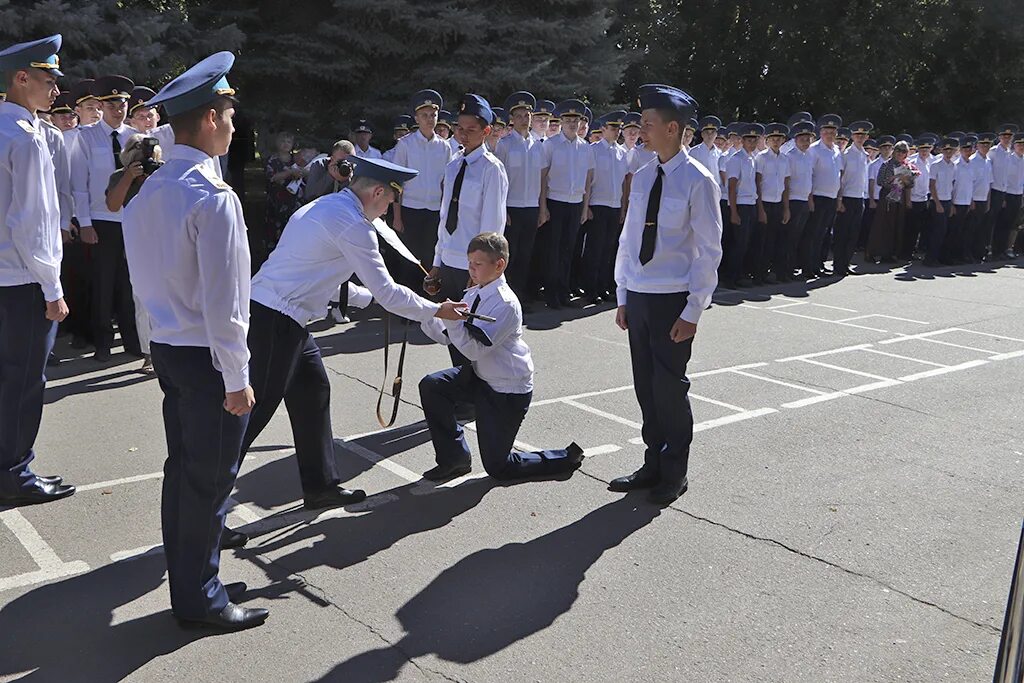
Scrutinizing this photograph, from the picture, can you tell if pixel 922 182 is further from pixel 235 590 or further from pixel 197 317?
pixel 197 317

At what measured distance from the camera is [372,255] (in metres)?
5.35

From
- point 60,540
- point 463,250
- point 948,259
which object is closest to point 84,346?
point 463,250

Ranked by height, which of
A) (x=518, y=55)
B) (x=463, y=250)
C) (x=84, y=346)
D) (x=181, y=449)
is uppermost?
(x=518, y=55)

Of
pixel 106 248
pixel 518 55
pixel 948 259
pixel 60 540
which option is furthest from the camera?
pixel 948 259

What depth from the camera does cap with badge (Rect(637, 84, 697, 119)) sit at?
5688mm

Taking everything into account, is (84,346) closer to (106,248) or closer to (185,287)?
(106,248)

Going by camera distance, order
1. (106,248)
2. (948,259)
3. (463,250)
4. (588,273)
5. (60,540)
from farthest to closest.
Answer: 1. (948,259)
2. (588,273)
3. (106,248)
4. (463,250)
5. (60,540)

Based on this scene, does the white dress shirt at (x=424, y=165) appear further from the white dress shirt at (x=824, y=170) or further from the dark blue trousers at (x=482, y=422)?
the white dress shirt at (x=824, y=170)

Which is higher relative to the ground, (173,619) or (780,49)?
(780,49)

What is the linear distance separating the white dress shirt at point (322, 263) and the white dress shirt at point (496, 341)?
0.66 metres

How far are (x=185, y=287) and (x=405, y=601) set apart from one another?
1.75 meters

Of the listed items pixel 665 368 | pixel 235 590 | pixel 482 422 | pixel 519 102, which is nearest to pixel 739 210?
pixel 519 102

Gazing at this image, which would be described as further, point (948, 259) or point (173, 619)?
point (948, 259)

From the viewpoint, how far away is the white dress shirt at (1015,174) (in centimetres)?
1941
